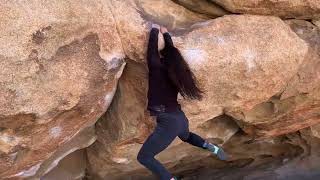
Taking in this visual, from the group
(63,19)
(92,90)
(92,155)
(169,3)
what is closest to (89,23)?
(63,19)

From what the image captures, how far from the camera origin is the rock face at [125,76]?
3.68m

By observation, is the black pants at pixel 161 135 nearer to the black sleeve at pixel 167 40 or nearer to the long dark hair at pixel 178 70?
the long dark hair at pixel 178 70

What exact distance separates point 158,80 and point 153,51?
21 cm

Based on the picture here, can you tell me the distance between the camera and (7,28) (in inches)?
140

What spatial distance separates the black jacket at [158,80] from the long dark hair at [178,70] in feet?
0.09

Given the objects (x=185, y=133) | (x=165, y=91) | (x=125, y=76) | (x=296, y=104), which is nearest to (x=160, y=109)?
(x=165, y=91)

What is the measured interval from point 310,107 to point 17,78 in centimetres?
285

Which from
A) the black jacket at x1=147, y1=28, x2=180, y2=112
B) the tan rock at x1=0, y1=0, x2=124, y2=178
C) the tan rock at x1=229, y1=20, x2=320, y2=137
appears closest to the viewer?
the tan rock at x1=0, y1=0, x2=124, y2=178

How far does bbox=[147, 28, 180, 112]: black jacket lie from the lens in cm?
373

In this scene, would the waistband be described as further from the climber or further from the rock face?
the rock face

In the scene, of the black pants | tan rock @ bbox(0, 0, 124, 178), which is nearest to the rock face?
tan rock @ bbox(0, 0, 124, 178)

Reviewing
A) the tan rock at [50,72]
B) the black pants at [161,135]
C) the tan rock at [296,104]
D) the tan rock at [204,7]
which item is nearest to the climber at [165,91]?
the black pants at [161,135]

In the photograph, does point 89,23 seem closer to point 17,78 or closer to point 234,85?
point 17,78

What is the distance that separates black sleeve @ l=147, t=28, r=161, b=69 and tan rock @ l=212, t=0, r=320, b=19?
808 millimetres
